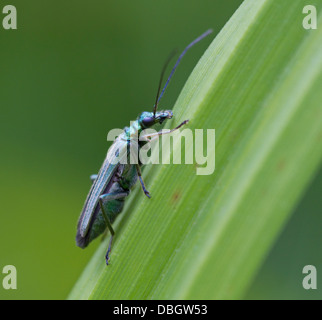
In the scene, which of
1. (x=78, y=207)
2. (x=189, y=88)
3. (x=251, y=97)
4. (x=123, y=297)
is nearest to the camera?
(x=251, y=97)

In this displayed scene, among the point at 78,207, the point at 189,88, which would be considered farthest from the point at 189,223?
the point at 78,207

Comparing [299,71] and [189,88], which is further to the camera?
[189,88]

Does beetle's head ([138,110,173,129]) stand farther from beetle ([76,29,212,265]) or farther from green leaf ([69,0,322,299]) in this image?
green leaf ([69,0,322,299])

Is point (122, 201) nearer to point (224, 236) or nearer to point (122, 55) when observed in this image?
point (224, 236)
